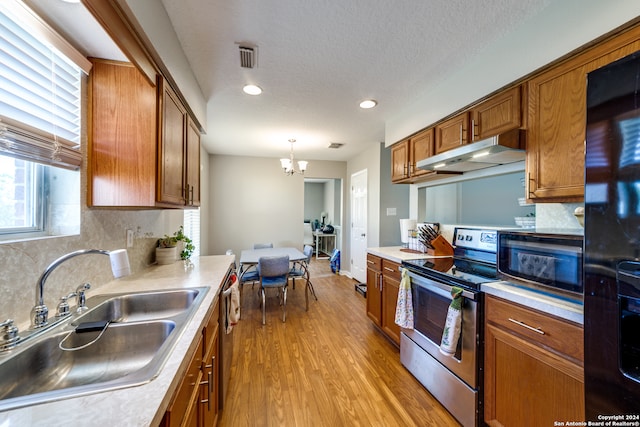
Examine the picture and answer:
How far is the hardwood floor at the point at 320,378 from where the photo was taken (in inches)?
64.0

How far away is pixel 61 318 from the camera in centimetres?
101

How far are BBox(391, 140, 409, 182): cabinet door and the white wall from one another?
261cm

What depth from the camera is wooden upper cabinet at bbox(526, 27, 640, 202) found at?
1.24 m

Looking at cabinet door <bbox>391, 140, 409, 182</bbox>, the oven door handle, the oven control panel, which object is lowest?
the oven door handle

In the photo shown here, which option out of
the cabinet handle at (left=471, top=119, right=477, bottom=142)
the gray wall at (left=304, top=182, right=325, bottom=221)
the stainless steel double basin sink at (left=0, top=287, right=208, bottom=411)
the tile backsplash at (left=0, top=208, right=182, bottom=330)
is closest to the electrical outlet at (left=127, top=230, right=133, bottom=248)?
the tile backsplash at (left=0, top=208, right=182, bottom=330)

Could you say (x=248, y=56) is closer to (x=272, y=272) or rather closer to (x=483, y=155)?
(x=483, y=155)

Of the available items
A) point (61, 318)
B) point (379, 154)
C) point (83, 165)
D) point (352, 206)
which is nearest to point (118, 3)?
point (83, 165)

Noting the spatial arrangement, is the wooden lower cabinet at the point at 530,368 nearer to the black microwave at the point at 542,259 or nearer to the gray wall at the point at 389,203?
the black microwave at the point at 542,259

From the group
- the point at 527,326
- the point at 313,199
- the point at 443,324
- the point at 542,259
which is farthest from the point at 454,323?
the point at 313,199

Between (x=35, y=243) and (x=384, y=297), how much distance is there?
2473mm

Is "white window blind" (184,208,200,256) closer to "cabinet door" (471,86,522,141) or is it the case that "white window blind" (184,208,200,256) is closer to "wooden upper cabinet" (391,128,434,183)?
"wooden upper cabinet" (391,128,434,183)

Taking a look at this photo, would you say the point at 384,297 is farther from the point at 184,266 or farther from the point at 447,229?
the point at 184,266

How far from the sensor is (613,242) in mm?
785

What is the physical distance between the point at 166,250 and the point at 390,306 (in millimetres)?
2130
